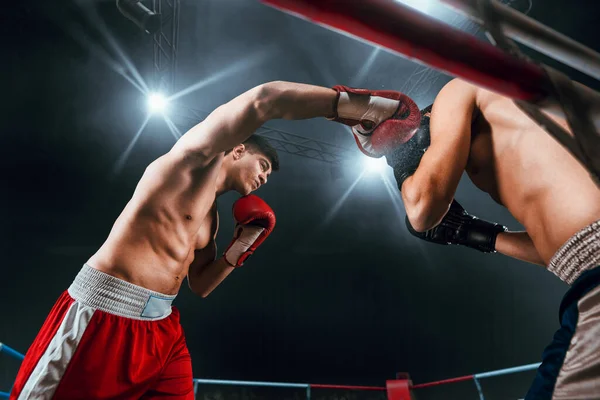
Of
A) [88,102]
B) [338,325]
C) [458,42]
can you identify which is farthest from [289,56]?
[338,325]

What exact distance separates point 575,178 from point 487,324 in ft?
36.0

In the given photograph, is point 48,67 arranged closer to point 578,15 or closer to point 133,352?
point 133,352

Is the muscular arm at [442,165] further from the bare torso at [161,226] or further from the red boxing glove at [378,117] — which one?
the bare torso at [161,226]

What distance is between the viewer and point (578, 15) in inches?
145

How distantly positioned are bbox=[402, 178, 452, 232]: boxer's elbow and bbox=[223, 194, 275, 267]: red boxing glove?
110 cm

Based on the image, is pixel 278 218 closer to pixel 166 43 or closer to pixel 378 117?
pixel 166 43

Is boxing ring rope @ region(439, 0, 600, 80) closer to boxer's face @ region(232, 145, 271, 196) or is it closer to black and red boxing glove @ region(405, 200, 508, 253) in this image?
black and red boxing glove @ region(405, 200, 508, 253)

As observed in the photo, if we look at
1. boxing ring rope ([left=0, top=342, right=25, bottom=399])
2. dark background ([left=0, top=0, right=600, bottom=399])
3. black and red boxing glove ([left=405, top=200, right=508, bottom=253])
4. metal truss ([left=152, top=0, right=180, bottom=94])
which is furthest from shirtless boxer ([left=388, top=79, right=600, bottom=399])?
metal truss ([left=152, top=0, right=180, bottom=94])

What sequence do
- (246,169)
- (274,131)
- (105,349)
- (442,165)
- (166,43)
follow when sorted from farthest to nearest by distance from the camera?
(274,131), (166,43), (246,169), (105,349), (442,165)

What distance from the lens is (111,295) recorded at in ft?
4.34

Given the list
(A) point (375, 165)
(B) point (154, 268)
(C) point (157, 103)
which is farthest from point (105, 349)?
(A) point (375, 165)

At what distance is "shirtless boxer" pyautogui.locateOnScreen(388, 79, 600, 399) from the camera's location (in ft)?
1.99

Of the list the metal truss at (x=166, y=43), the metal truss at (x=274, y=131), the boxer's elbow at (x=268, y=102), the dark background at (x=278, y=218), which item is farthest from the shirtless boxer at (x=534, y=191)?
the metal truss at (x=274, y=131)

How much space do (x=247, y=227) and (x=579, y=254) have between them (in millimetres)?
1682
